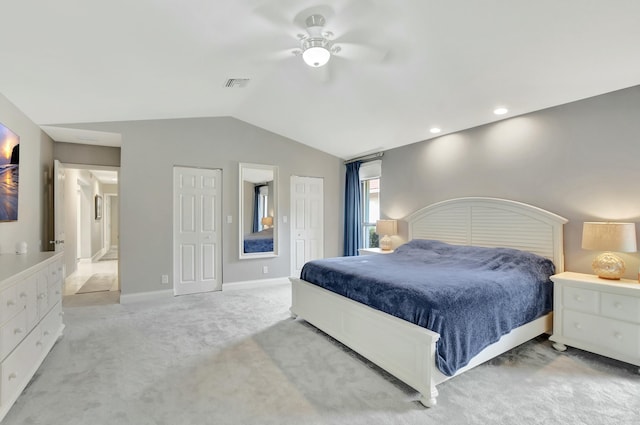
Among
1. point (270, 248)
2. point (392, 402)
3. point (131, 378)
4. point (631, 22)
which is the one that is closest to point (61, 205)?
point (270, 248)

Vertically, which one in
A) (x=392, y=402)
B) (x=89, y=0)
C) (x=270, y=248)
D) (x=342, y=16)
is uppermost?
(x=342, y=16)

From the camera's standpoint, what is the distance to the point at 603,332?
107 inches

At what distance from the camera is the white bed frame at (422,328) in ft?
7.22

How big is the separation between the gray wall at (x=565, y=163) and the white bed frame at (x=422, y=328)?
0.52 ft

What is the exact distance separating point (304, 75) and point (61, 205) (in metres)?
4.07

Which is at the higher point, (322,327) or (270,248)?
(270,248)

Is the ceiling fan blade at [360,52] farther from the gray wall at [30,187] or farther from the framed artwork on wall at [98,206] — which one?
the framed artwork on wall at [98,206]

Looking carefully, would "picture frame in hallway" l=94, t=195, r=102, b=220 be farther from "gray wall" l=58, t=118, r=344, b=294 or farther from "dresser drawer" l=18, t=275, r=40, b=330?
"dresser drawer" l=18, t=275, r=40, b=330

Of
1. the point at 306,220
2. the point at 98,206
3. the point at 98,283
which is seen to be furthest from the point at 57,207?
the point at 98,206

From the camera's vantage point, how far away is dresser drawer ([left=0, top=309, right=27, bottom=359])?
1.86 m

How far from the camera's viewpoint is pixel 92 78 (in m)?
3.05

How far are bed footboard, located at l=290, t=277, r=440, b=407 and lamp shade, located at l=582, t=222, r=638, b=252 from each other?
76.4 inches

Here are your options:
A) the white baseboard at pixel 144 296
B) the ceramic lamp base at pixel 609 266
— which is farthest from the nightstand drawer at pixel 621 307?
the white baseboard at pixel 144 296

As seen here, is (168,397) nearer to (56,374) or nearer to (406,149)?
(56,374)
